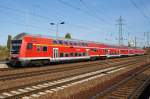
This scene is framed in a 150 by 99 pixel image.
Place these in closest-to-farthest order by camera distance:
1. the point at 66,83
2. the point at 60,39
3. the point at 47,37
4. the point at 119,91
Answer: the point at 119,91
the point at 66,83
the point at 47,37
the point at 60,39

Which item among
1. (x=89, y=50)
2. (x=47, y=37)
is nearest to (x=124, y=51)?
(x=89, y=50)

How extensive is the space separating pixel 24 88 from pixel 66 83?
2961 millimetres

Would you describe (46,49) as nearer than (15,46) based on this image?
No

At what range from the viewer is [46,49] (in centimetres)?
2439

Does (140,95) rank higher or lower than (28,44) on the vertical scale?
lower

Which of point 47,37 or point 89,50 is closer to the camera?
point 47,37

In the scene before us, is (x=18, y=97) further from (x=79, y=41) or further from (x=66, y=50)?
(x=79, y=41)

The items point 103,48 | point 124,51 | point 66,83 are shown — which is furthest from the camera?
point 124,51

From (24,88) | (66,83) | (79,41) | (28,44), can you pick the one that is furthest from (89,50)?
(24,88)

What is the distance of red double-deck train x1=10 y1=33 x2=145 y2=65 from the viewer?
2155 cm

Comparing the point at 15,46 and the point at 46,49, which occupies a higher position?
the point at 15,46

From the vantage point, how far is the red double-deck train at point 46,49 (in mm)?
21547

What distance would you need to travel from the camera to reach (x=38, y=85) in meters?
12.9

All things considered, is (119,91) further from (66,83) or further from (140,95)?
(66,83)
